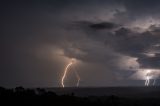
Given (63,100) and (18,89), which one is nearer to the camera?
(63,100)

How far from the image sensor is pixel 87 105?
5979 inches

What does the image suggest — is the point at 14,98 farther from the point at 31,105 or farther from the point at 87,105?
the point at 87,105

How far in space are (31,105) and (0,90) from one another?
88.7 feet

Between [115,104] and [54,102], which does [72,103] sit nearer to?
[54,102]

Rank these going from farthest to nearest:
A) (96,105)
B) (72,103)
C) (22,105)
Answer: (96,105), (72,103), (22,105)

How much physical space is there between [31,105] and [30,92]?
39160 millimetres

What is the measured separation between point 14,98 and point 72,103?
2423cm

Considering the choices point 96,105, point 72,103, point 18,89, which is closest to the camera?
point 72,103

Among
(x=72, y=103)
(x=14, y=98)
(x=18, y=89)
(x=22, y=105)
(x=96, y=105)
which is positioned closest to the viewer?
(x=22, y=105)

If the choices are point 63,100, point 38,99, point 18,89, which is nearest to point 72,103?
point 63,100

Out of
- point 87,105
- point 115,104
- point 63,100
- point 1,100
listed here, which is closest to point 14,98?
point 1,100

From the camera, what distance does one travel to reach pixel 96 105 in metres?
158

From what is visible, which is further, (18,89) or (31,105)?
(18,89)

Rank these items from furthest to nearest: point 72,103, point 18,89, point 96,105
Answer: point 18,89
point 96,105
point 72,103
